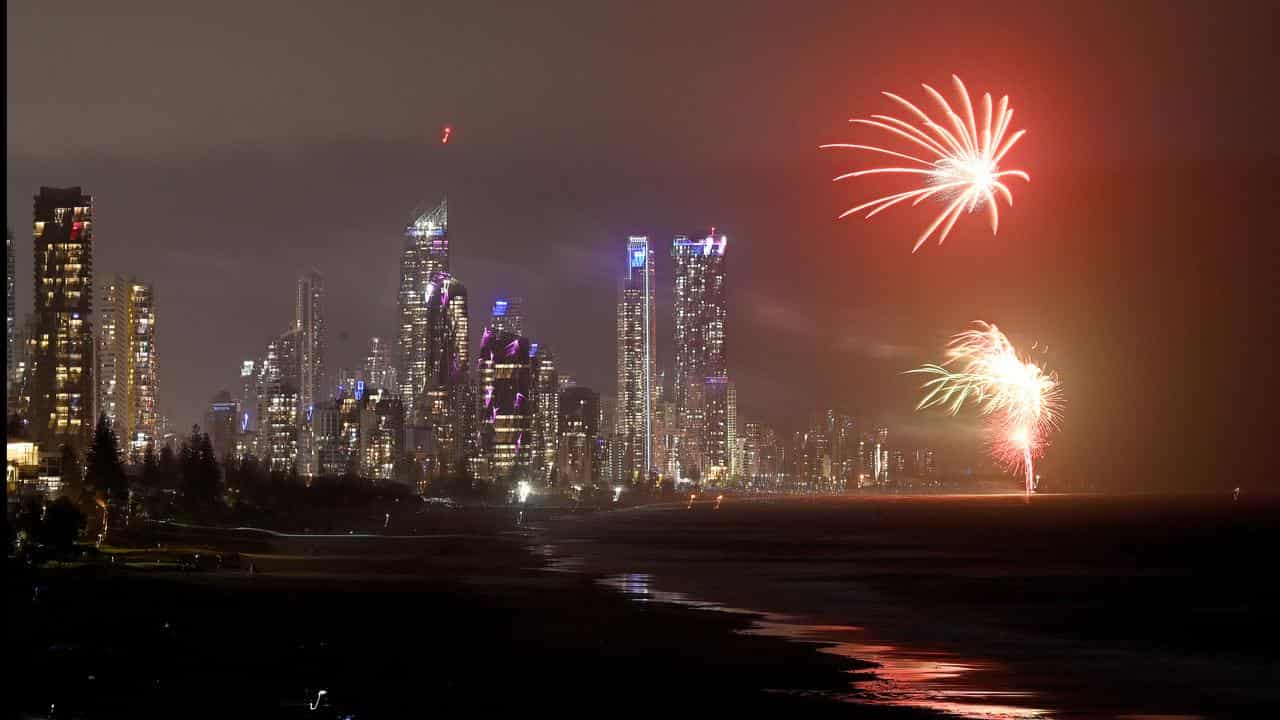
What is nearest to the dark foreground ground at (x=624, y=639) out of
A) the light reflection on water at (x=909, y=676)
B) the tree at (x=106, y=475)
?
the light reflection on water at (x=909, y=676)

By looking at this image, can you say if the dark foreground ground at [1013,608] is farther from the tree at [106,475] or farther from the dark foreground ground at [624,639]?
the tree at [106,475]

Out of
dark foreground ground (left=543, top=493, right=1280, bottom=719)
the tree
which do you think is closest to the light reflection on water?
dark foreground ground (left=543, top=493, right=1280, bottom=719)

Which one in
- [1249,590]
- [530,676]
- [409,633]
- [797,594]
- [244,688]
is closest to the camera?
[244,688]

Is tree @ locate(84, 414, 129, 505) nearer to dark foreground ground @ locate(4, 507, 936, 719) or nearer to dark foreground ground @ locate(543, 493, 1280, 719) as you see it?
dark foreground ground @ locate(543, 493, 1280, 719)

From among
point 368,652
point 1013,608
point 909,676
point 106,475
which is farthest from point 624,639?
point 106,475

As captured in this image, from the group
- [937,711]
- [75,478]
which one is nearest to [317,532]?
[75,478]

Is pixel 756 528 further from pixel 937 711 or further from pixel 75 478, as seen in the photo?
pixel 937 711
